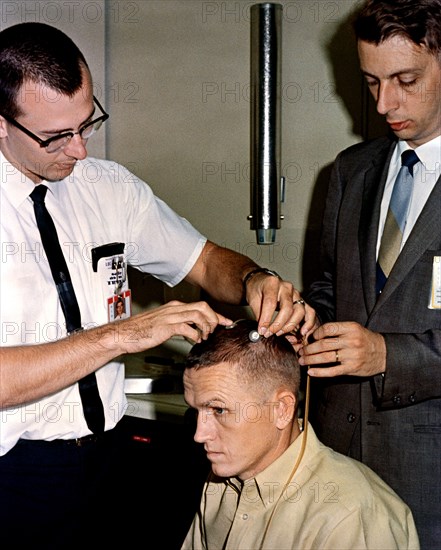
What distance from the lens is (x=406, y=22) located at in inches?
97.7

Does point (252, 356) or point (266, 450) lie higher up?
point (252, 356)

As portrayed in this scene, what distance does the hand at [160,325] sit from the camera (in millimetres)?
2203

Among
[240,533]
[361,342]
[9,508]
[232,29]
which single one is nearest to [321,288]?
[361,342]

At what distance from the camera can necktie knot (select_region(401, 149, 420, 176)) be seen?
2676 millimetres

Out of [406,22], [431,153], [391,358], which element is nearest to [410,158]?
[431,153]

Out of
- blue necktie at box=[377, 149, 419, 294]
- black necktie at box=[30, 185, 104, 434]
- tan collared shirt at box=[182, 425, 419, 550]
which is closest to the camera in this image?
tan collared shirt at box=[182, 425, 419, 550]

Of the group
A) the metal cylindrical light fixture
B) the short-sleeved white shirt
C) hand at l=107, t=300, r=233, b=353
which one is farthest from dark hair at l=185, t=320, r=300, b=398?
the metal cylindrical light fixture

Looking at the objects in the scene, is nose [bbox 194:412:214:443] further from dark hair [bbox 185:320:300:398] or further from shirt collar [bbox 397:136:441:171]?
shirt collar [bbox 397:136:441:171]

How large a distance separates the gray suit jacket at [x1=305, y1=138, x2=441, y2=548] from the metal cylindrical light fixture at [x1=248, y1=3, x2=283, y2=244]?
2.86 feet

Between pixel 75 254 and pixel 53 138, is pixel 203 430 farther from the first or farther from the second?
pixel 53 138

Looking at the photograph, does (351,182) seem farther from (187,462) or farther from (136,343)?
(187,462)

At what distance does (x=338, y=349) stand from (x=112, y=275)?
2.52 ft

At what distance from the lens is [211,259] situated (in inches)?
115

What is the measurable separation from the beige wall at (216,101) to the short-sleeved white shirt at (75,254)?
40.7 inches
